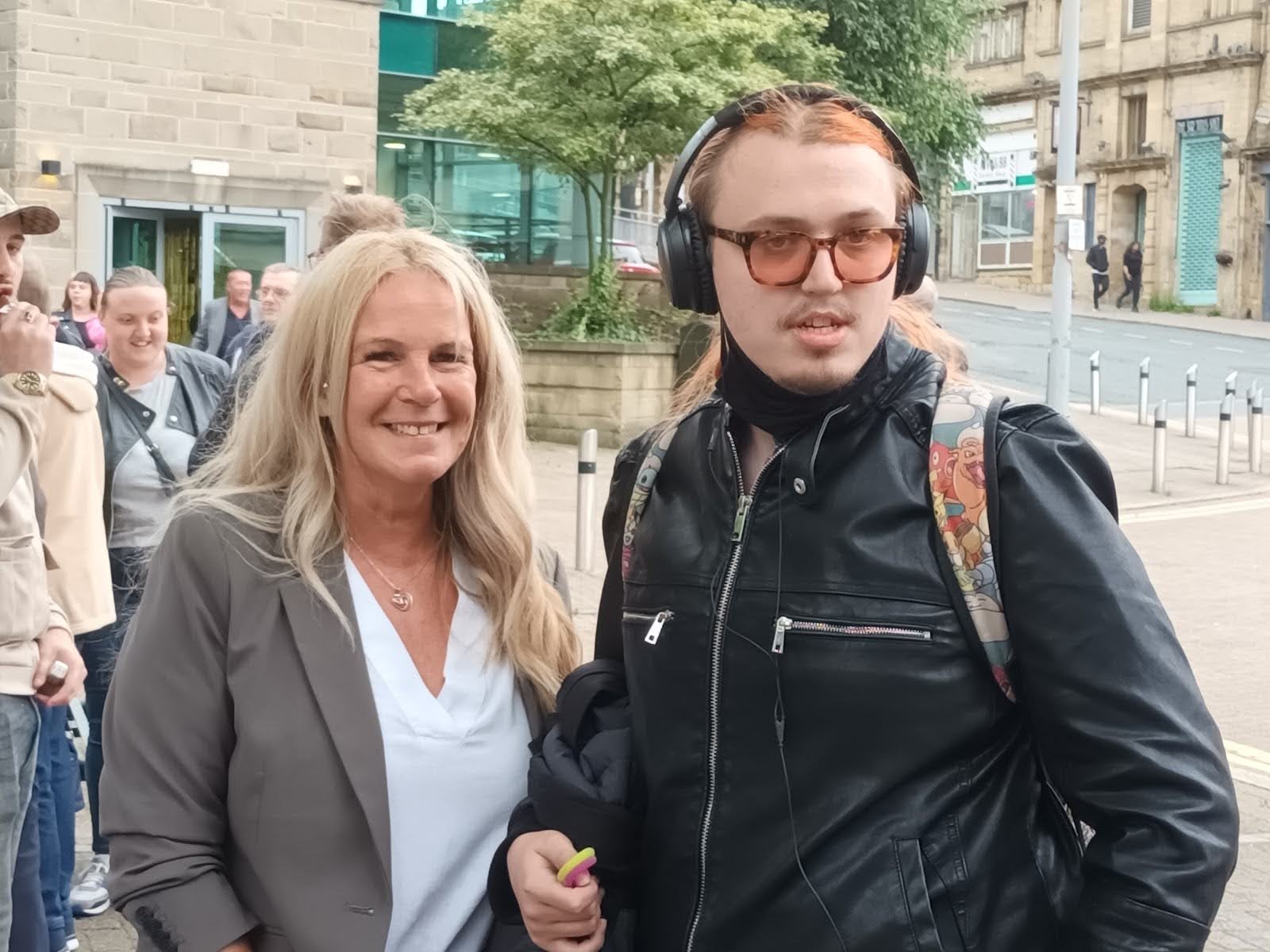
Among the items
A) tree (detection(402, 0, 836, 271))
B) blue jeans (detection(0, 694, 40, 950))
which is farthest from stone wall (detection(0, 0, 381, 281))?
blue jeans (detection(0, 694, 40, 950))

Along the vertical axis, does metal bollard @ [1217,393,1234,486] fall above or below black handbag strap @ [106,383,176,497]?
→ below

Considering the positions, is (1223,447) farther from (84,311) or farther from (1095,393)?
(84,311)

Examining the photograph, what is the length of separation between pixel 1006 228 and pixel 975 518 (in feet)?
163

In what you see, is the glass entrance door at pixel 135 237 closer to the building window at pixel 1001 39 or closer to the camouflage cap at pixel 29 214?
the camouflage cap at pixel 29 214

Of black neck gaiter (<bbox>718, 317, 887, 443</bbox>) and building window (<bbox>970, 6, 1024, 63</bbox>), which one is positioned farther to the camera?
building window (<bbox>970, 6, 1024, 63</bbox>)

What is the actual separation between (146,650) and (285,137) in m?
16.6

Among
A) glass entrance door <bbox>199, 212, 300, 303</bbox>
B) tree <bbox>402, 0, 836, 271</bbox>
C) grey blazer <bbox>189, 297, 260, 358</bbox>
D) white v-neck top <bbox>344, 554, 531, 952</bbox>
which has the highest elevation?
tree <bbox>402, 0, 836, 271</bbox>

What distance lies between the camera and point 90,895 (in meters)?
5.35

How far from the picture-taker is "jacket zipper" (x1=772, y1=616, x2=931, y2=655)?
1.91 metres

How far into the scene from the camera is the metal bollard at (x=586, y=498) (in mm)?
11398

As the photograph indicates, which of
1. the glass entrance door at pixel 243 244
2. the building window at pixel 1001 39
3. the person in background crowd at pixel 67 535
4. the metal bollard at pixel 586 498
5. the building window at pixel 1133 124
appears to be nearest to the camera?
the person in background crowd at pixel 67 535

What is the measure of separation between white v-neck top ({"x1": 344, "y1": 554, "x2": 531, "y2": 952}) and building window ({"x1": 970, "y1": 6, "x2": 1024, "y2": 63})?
166 feet

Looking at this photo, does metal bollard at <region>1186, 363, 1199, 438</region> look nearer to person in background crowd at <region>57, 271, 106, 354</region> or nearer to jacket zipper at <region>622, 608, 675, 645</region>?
person in background crowd at <region>57, 271, 106, 354</region>

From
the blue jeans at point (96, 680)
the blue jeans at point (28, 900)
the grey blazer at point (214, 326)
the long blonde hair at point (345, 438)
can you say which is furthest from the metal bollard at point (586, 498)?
the long blonde hair at point (345, 438)
